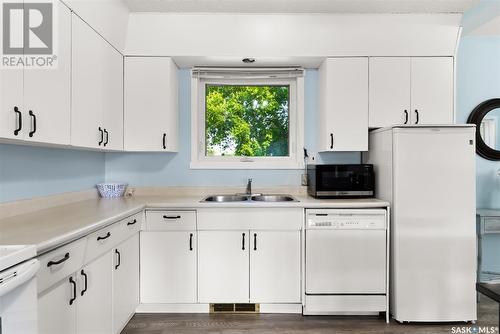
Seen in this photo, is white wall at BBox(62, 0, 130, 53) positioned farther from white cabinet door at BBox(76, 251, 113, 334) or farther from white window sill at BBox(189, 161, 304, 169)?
white cabinet door at BBox(76, 251, 113, 334)

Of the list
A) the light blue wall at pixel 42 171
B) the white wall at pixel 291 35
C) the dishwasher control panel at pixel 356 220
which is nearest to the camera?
the light blue wall at pixel 42 171

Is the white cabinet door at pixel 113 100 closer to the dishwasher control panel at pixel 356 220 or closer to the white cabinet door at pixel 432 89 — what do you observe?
the dishwasher control panel at pixel 356 220

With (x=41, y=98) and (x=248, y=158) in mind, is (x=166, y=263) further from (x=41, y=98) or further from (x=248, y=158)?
(x=41, y=98)

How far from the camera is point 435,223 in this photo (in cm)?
246

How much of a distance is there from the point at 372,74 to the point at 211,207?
1803 mm

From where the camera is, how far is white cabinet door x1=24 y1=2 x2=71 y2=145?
5.35 ft

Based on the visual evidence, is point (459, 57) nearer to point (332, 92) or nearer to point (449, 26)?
point (449, 26)

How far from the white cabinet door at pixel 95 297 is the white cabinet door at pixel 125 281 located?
0.31 ft

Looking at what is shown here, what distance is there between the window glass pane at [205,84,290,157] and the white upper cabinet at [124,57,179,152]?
53 cm

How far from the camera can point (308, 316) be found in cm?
262

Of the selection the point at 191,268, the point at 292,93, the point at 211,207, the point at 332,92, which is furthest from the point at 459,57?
the point at 191,268

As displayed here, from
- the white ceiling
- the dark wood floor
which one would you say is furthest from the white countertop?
the white ceiling

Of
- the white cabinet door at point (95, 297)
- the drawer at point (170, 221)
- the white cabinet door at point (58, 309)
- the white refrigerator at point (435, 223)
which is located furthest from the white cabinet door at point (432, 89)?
the white cabinet door at point (58, 309)

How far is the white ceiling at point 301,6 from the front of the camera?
8.63 feet
